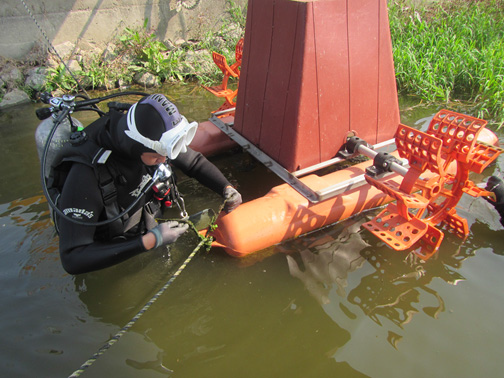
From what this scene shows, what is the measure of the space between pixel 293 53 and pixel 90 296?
2.50 meters

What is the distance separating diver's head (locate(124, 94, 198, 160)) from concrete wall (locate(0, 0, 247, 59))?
5.82 meters

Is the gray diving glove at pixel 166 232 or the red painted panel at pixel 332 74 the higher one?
the red painted panel at pixel 332 74

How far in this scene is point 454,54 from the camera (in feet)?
19.3

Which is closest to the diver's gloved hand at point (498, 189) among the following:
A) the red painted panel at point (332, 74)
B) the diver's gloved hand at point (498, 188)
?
the diver's gloved hand at point (498, 188)

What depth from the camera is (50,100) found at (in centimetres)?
252

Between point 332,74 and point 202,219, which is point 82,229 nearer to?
point 202,219

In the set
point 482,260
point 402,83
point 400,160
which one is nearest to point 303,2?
point 400,160

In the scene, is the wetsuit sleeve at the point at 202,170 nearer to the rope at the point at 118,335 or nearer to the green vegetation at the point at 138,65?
the rope at the point at 118,335

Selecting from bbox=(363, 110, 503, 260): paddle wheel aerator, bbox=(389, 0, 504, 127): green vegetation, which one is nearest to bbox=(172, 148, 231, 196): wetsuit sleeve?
bbox=(363, 110, 503, 260): paddle wheel aerator

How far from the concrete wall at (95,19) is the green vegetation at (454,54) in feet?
11.8

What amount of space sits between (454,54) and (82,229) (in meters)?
6.07

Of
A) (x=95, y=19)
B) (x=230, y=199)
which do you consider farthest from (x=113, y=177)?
(x=95, y=19)

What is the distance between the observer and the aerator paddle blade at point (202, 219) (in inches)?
120

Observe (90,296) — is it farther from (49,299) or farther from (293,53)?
(293,53)
